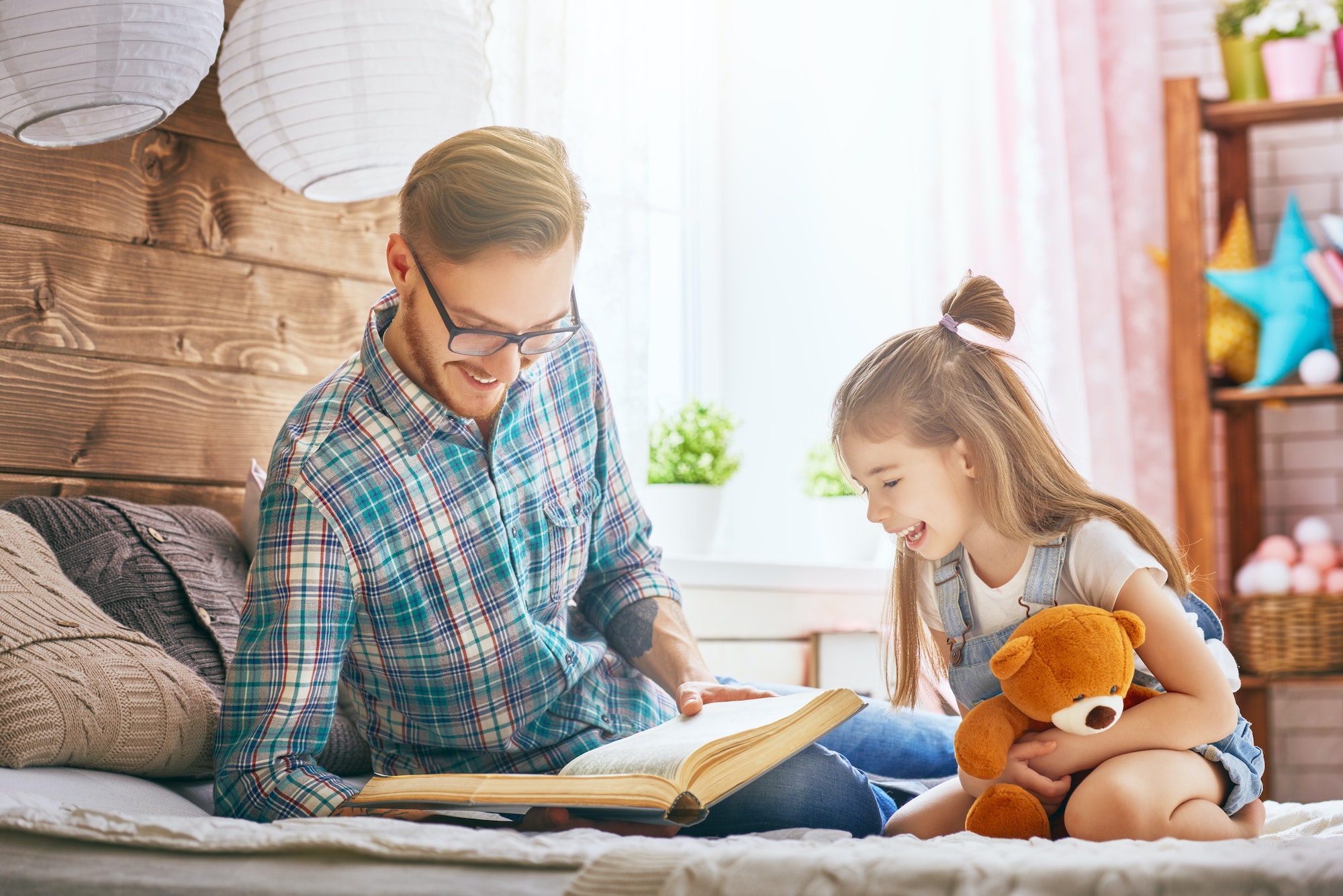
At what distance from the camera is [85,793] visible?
3.32 ft

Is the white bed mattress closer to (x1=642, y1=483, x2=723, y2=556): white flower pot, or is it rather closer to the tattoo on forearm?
the tattoo on forearm

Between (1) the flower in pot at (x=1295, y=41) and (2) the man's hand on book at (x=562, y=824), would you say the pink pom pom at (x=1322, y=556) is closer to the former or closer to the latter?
(1) the flower in pot at (x=1295, y=41)

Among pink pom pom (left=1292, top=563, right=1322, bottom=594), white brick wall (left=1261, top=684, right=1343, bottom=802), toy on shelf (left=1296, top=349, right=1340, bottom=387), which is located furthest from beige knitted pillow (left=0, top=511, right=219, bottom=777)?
white brick wall (left=1261, top=684, right=1343, bottom=802)

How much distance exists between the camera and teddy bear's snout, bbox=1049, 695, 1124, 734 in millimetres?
930

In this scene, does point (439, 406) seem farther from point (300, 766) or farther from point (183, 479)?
point (183, 479)

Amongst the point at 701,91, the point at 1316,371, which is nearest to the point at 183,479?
the point at 701,91

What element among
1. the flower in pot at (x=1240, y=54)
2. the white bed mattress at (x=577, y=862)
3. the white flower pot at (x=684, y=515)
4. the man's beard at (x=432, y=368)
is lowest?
the white bed mattress at (x=577, y=862)

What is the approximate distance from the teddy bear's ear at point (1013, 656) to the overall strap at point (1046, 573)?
136 mm

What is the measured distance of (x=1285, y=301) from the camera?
106 inches

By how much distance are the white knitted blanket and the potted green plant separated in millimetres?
1916

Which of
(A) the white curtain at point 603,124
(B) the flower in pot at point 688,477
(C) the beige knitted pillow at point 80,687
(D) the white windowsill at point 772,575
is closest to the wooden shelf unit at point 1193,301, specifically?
(D) the white windowsill at point 772,575

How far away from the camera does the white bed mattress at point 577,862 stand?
622 mm

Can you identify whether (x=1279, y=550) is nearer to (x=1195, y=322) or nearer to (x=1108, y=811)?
(x=1195, y=322)

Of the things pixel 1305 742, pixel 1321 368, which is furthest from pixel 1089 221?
pixel 1305 742
